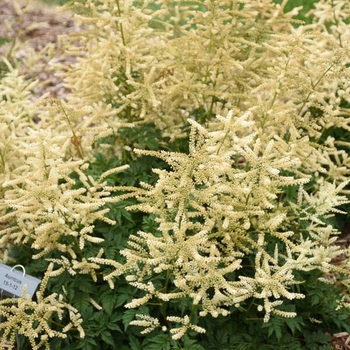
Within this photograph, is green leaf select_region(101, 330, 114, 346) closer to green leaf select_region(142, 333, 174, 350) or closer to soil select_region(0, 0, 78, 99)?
green leaf select_region(142, 333, 174, 350)

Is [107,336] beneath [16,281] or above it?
beneath

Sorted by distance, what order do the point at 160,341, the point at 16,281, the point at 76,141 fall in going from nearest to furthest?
1. the point at 160,341
2. the point at 16,281
3. the point at 76,141

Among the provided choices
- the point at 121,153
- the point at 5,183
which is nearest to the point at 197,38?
the point at 121,153

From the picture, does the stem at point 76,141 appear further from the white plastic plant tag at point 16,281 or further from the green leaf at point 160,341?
the green leaf at point 160,341

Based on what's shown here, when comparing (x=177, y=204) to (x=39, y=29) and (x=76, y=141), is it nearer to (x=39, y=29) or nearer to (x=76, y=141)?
(x=76, y=141)

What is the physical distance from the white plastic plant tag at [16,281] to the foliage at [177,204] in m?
0.14

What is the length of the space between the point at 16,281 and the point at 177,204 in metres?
1.11

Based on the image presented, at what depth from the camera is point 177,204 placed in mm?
3332

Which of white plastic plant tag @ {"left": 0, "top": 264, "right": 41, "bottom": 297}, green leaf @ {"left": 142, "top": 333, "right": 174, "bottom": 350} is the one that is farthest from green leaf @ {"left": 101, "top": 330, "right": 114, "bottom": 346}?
white plastic plant tag @ {"left": 0, "top": 264, "right": 41, "bottom": 297}

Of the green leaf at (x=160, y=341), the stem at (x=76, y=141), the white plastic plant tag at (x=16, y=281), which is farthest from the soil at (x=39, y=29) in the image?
the green leaf at (x=160, y=341)

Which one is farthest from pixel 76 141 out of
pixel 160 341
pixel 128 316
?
pixel 160 341

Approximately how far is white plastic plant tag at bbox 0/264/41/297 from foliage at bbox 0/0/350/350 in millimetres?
142

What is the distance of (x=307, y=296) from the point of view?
13.0ft

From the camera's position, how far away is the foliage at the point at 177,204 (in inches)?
122
